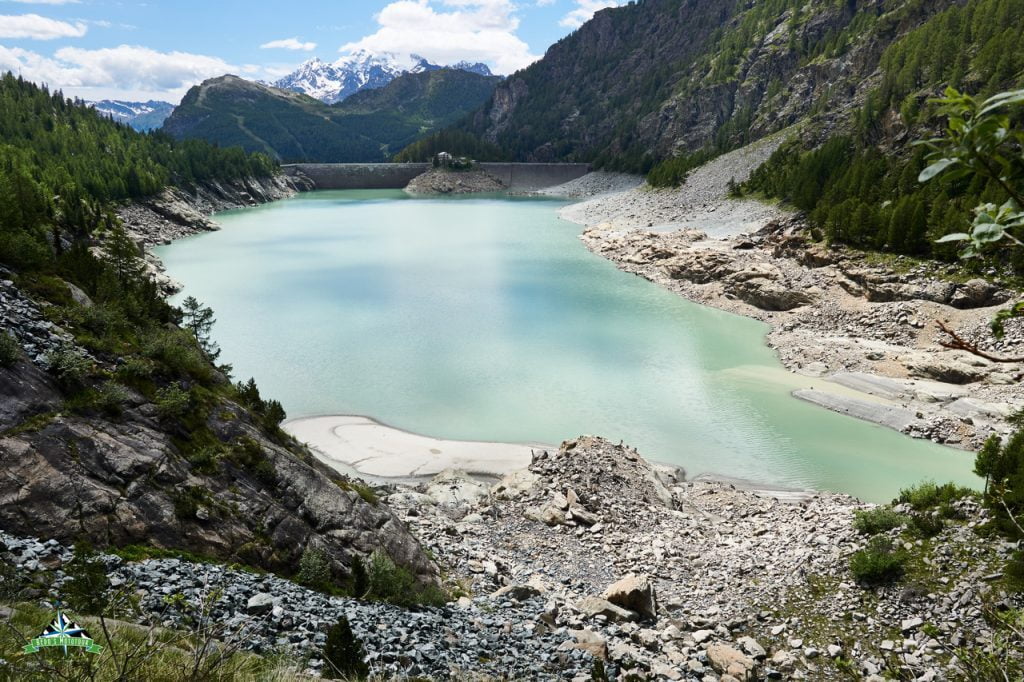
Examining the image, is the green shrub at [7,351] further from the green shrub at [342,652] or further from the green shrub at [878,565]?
the green shrub at [878,565]

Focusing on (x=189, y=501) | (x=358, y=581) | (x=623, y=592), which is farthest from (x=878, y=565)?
(x=189, y=501)

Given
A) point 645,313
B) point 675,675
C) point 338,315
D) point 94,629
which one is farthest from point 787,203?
point 94,629

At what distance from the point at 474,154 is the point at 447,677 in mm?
170746

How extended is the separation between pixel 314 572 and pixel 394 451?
13.5 m

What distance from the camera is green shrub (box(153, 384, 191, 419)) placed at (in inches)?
476

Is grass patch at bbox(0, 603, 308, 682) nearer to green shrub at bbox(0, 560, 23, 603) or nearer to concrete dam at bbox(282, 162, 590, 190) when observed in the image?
green shrub at bbox(0, 560, 23, 603)

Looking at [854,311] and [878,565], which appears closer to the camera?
[878,565]

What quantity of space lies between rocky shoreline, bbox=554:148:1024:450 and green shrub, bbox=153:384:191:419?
53.5 feet

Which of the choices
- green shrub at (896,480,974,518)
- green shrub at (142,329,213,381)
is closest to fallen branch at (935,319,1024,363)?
green shrub at (896,480,974,518)

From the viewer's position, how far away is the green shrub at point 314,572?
11078mm

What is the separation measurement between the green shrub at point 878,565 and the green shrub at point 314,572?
1080 centimetres

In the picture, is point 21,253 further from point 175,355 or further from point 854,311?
point 854,311

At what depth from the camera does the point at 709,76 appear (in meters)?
138

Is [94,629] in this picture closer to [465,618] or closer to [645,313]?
[465,618]
